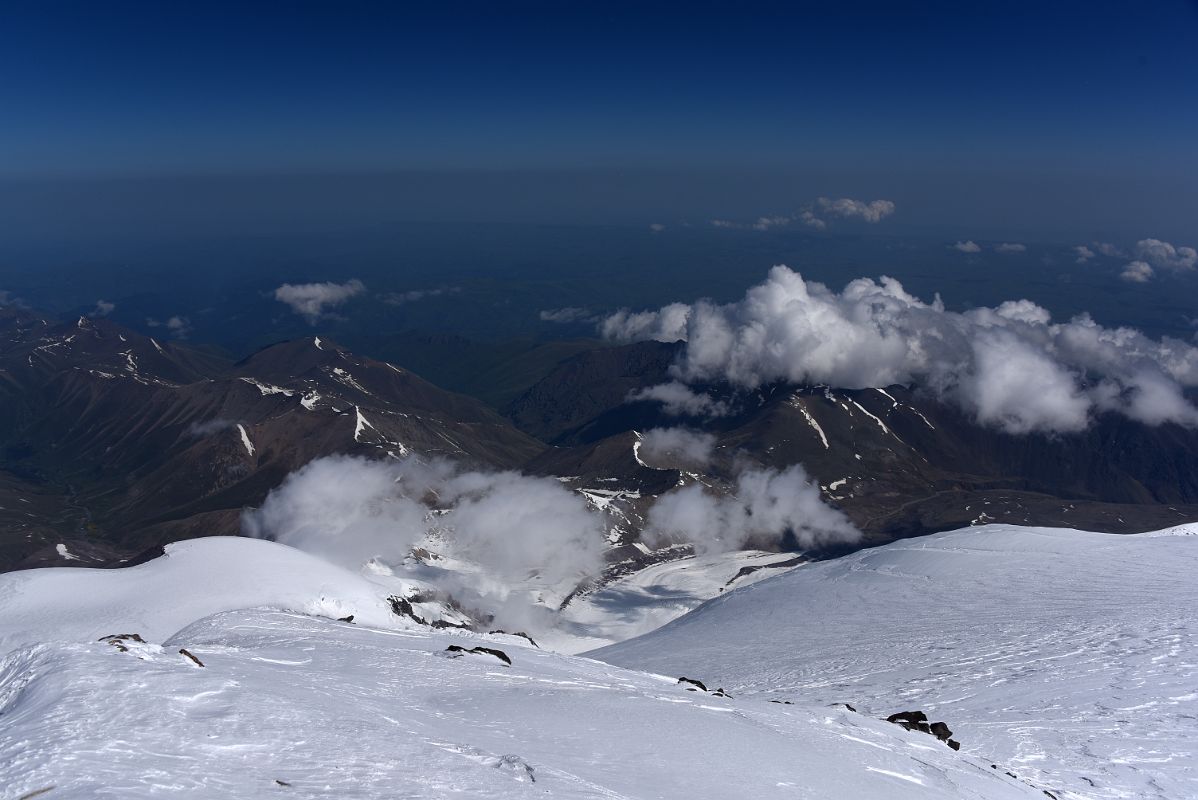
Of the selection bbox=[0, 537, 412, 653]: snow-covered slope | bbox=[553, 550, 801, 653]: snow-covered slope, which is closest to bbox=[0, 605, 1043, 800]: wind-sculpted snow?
bbox=[0, 537, 412, 653]: snow-covered slope

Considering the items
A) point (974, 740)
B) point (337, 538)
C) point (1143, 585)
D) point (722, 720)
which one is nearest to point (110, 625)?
point (722, 720)

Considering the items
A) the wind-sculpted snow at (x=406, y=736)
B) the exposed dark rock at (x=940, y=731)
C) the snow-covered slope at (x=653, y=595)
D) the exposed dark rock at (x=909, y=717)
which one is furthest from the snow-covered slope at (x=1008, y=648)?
the snow-covered slope at (x=653, y=595)

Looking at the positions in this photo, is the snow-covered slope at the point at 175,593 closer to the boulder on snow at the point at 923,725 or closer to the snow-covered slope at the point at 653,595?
the boulder on snow at the point at 923,725

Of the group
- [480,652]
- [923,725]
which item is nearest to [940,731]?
[923,725]

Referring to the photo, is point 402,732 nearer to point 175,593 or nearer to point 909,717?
point 909,717

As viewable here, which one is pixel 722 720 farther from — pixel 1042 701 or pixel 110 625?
pixel 110 625

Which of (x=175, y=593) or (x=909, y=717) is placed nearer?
(x=909, y=717)
